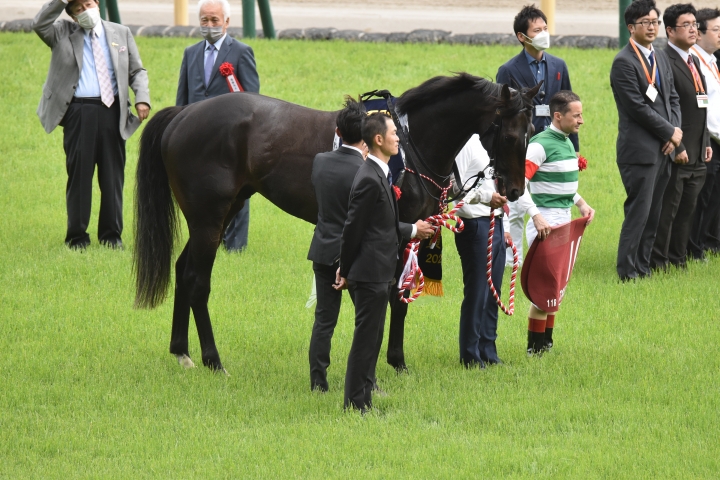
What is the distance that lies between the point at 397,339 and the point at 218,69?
4092 mm

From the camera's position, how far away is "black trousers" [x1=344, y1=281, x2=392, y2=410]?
5.54 meters

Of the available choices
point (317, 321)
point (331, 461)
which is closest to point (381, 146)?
point (317, 321)

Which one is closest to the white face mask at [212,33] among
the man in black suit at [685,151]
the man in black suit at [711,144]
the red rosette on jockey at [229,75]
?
the red rosette on jockey at [229,75]

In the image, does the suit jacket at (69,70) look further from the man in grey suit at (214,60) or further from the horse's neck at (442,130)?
the horse's neck at (442,130)

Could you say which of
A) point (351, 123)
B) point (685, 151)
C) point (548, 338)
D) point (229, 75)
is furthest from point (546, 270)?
point (229, 75)

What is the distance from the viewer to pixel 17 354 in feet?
22.5

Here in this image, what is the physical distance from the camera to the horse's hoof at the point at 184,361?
6848 mm

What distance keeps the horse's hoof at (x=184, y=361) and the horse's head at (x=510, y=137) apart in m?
2.51

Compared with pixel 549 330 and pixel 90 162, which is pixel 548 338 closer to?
pixel 549 330

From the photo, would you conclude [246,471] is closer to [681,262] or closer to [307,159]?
[307,159]

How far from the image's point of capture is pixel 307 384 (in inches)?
252

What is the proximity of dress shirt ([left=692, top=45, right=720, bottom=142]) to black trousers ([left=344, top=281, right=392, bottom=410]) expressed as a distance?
19.2 ft

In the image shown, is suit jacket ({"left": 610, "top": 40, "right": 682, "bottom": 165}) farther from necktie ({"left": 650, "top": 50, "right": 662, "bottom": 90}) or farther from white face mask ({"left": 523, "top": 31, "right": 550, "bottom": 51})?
white face mask ({"left": 523, "top": 31, "right": 550, "bottom": 51})

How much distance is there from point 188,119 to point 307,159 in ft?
3.10
